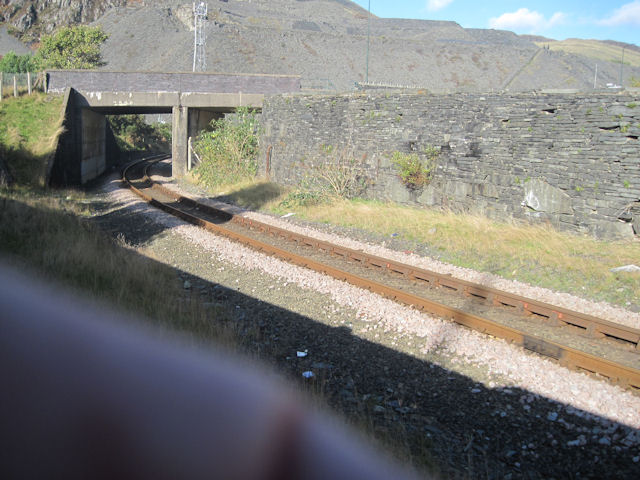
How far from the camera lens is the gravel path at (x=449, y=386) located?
13.0 feet

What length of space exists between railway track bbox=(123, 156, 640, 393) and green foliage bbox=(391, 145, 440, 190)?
5.06m

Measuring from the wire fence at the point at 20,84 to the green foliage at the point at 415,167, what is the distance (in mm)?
20246

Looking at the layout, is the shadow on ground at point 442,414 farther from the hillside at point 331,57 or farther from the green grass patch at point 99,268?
the hillside at point 331,57

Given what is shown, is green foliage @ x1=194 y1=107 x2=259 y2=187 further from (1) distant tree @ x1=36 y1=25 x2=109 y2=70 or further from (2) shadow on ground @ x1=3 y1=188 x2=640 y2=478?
(1) distant tree @ x1=36 y1=25 x2=109 y2=70

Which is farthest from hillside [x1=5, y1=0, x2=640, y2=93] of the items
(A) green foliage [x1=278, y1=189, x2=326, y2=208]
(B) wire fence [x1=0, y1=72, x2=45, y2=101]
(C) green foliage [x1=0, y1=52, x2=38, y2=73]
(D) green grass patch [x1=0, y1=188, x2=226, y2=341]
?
(D) green grass patch [x1=0, y1=188, x2=226, y2=341]

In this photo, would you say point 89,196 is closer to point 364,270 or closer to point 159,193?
point 159,193

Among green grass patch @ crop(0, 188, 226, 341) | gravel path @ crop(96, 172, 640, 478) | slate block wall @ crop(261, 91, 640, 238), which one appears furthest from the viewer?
slate block wall @ crop(261, 91, 640, 238)

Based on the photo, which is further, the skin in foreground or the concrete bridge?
the concrete bridge

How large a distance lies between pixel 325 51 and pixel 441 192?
207 ft

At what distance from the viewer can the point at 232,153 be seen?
2325 centimetres

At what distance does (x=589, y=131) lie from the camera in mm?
10953

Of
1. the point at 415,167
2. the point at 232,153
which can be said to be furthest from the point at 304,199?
the point at 232,153

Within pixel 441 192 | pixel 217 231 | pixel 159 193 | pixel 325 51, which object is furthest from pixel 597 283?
pixel 325 51

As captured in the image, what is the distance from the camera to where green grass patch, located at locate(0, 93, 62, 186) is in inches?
760
